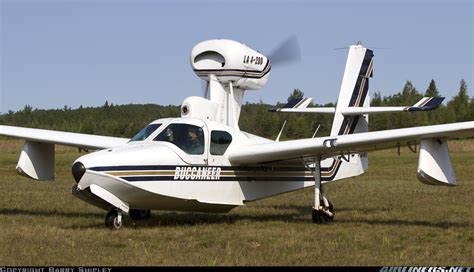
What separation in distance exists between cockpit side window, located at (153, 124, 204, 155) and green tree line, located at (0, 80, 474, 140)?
159 ft

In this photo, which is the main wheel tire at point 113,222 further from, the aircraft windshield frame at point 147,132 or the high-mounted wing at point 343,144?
the high-mounted wing at point 343,144

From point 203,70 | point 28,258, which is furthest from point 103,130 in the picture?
point 28,258

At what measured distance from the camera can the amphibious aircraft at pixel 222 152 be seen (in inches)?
579

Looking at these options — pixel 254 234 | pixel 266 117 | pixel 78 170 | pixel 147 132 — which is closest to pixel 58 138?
pixel 147 132

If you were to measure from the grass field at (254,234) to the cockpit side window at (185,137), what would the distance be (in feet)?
5.07

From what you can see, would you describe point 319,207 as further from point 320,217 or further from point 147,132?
point 147,132

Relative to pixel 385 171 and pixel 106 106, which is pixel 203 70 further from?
pixel 106 106

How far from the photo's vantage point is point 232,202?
1681cm

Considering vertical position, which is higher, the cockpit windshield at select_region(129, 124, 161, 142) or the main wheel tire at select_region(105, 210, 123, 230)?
the cockpit windshield at select_region(129, 124, 161, 142)

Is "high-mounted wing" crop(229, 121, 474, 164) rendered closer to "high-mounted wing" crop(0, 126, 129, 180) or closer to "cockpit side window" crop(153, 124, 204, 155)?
"cockpit side window" crop(153, 124, 204, 155)

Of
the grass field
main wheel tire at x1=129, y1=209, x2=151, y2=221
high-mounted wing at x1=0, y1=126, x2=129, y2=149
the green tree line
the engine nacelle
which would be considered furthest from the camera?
the green tree line

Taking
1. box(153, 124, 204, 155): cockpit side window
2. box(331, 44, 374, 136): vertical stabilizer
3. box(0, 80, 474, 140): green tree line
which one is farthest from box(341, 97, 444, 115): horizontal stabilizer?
box(0, 80, 474, 140): green tree line

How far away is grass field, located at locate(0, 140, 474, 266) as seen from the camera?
1135 cm

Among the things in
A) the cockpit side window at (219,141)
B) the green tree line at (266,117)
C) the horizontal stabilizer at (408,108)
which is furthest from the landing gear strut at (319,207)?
the green tree line at (266,117)
